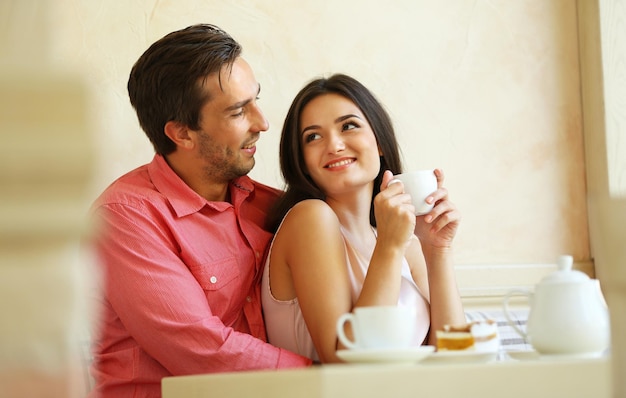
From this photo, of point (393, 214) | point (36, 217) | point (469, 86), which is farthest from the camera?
point (469, 86)

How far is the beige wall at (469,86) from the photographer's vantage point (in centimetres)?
234

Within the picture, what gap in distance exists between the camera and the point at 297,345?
5.76 feet

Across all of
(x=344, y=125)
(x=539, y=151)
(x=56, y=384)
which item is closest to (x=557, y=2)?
(x=539, y=151)

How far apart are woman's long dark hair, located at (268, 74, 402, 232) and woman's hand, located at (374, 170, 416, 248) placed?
0.41 metres

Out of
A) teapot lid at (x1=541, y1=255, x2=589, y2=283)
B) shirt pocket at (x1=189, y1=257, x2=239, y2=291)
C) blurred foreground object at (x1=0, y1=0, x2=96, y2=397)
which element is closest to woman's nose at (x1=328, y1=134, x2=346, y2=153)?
shirt pocket at (x1=189, y1=257, x2=239, y2=291)

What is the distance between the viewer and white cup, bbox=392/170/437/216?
1.52 m

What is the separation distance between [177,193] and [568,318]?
3.27 feet

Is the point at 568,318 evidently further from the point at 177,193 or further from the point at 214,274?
the point at 177,193

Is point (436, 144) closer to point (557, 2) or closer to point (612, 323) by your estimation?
point (557, 2)

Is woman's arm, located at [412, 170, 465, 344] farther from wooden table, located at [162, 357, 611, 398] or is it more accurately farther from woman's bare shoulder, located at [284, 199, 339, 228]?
wooden table, located at [162, 357, 611, 398]

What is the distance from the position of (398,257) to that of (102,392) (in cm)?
68

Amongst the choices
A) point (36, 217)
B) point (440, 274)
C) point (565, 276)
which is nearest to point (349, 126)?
point (440, 274)

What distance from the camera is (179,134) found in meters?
1.93

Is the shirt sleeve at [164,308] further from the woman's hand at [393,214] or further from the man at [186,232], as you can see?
the woman's hand at [393,214]
